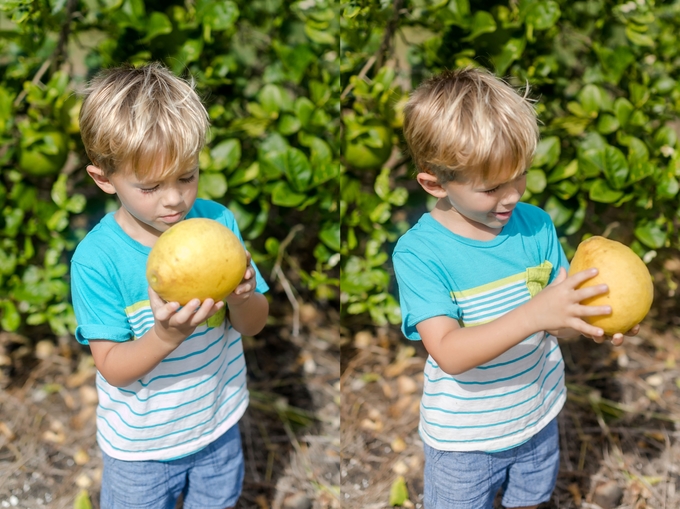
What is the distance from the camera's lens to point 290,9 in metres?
2.59

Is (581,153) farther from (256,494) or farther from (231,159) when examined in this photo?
(256,494)

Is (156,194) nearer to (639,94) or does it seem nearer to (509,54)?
(509,54)

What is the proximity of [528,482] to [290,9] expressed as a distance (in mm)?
1914

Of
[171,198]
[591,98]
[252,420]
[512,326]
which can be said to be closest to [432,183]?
[512,326]

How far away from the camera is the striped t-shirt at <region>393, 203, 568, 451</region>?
1591 mm

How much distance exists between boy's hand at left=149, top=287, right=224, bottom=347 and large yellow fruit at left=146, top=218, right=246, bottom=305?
2cm

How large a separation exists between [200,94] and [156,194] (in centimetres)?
108

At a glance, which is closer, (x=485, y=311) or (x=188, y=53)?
(x=485, y=311)

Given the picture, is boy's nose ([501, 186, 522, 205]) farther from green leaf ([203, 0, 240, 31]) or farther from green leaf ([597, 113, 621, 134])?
green leaf ([203, 0, 240, 31])

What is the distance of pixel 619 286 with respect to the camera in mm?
1429

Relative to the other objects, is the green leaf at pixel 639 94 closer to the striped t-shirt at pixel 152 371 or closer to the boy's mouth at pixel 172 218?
the striped t-shirt at pixel 152 371

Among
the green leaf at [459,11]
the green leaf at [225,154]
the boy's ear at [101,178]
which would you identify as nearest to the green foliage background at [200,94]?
the green leaf at [225,154]

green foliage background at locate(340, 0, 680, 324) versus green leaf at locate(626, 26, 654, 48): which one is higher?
Result: green leaf at locate(626, 26, 654, 48)

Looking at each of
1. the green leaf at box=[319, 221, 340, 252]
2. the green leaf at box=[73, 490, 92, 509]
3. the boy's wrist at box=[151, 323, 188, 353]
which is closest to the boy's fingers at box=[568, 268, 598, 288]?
the boy's wrist at box=[151, 323, 188, 353]
